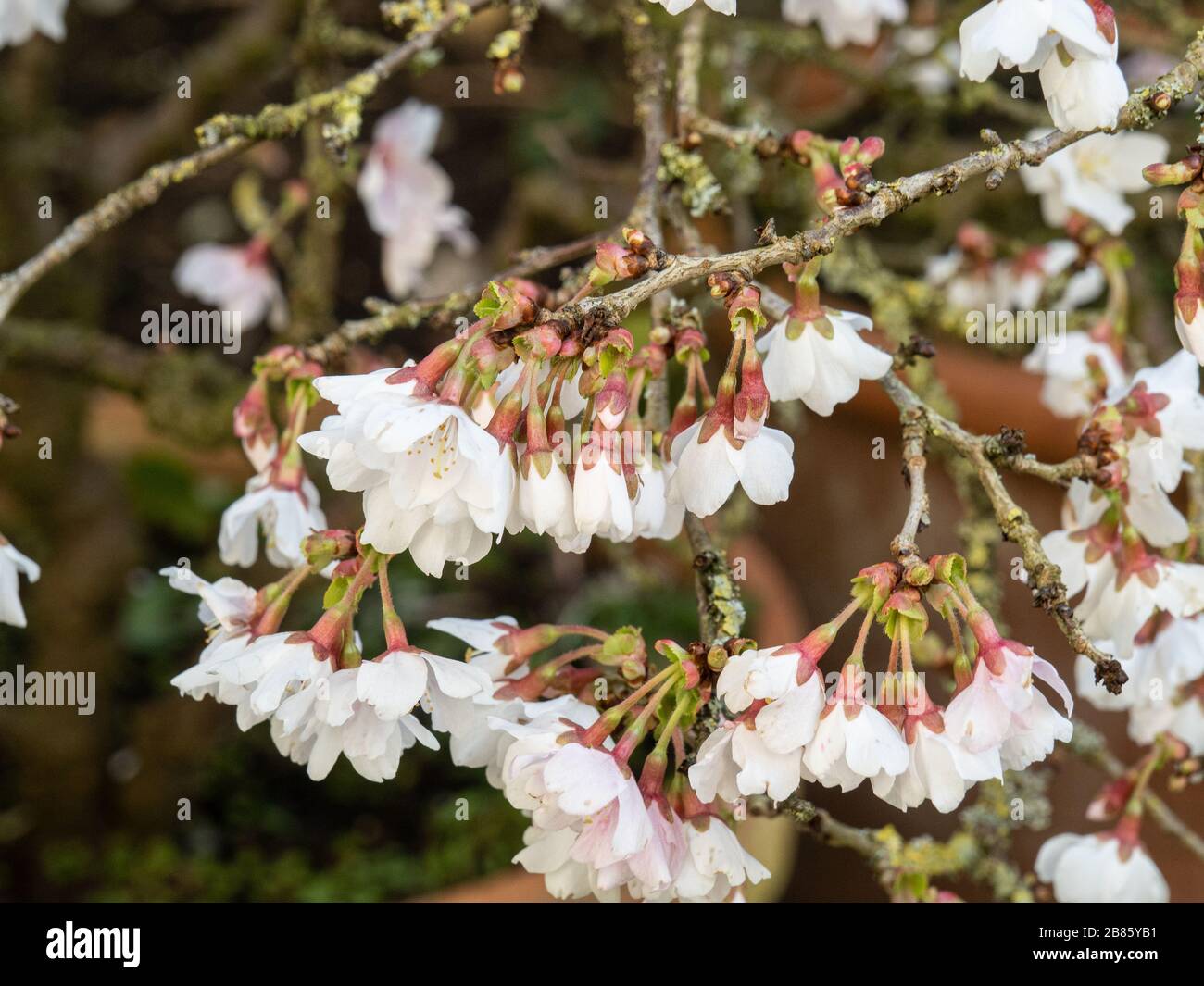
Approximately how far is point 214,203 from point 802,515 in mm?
1414

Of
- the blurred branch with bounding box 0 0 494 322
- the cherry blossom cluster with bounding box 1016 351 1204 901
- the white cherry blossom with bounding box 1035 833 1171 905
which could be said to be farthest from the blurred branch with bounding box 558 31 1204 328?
the white cherry blossom with bounding box 1035 833 1171 905

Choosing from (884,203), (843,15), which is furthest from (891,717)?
(843,15)

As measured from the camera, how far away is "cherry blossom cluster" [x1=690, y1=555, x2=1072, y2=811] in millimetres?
461

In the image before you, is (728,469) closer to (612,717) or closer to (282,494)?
(612,717)

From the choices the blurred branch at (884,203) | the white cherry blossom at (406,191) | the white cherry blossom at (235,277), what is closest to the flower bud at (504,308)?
the blurred branch at (884,203)

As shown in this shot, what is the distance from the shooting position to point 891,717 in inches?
19.2

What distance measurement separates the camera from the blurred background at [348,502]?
1107 mm

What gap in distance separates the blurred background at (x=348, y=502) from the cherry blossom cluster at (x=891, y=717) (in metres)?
0.37

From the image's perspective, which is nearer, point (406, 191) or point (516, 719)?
point (516, 719)

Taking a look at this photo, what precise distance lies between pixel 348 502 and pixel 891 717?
3.61ft

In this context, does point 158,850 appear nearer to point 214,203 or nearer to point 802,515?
point 802,515

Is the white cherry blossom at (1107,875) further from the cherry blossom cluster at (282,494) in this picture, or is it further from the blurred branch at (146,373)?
the blurred branch at (146,373)

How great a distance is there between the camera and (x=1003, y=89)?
177 cm
